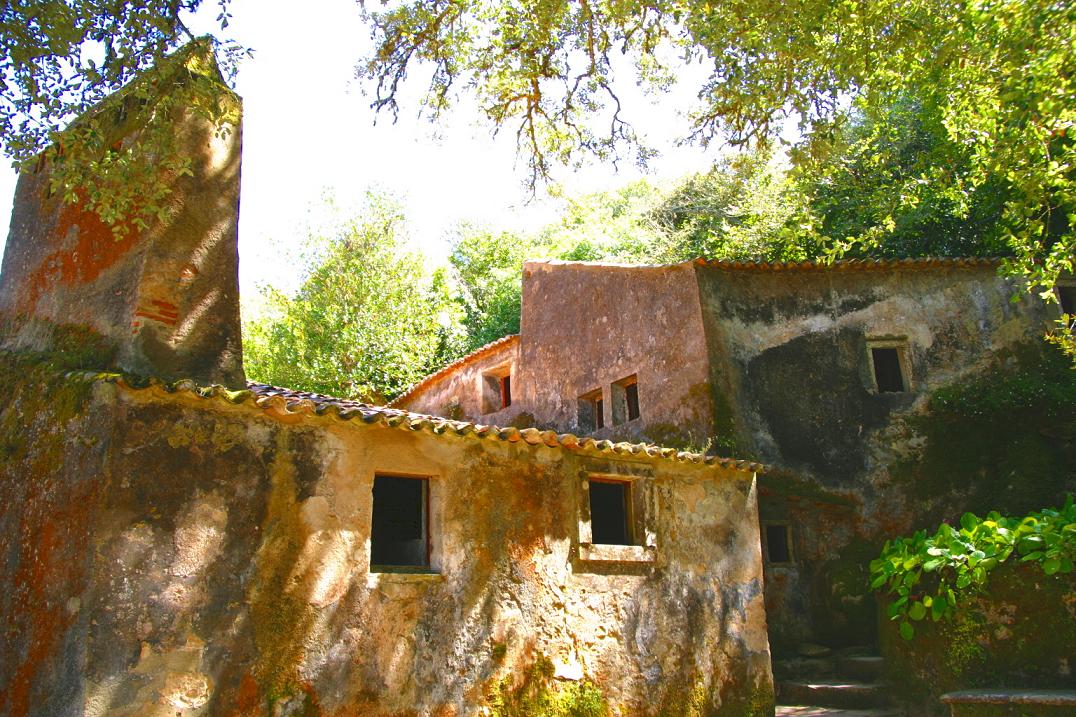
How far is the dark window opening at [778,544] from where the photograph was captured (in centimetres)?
1340

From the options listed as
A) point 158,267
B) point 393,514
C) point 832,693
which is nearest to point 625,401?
point 393,514

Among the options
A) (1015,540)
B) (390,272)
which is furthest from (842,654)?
(390,272)

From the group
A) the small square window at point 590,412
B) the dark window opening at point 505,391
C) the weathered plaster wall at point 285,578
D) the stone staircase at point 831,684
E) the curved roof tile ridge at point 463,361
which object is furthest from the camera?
the dark window opening at point 505,391

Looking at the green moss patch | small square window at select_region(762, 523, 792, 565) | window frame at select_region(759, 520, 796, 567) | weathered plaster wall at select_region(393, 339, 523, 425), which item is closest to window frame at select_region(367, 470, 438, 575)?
the green moss patch

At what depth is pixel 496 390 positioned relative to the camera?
63.6ft

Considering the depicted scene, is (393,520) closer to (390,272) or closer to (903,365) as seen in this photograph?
(903,365)

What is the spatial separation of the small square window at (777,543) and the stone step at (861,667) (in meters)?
1.99

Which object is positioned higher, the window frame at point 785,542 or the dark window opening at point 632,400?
the dark window opening at point 632,400

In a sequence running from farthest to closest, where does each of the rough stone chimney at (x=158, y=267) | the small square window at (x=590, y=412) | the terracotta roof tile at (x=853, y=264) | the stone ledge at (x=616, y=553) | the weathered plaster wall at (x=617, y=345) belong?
the small square window at (x=590, y=412), the terracotta roof tile at (x=853, y=264), the weathered plaster wall at (x=617, y=345), the stone ledge at (x=616, y=553), the rough stone chimney at (x=158, y=267)

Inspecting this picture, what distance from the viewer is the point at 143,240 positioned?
8055mm

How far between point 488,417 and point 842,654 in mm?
9218

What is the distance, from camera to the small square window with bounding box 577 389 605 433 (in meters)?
15.8

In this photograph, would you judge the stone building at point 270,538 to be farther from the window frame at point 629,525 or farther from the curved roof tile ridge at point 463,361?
the curved roof tile ridge at point 463,361

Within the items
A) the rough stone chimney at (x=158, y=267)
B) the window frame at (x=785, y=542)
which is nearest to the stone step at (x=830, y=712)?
the window frame at (x=785, y=542)
